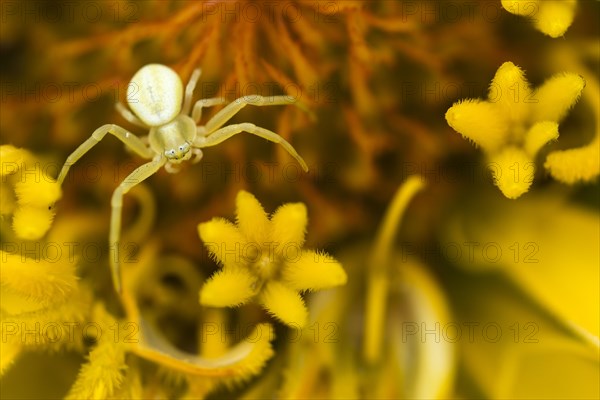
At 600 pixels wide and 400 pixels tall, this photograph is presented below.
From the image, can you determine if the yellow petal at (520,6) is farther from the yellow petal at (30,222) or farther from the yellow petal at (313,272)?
the yellow petal at (30,222)

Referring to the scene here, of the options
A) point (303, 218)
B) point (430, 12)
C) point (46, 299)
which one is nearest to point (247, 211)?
point (303, 218)

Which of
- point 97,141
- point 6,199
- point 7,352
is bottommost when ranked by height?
point 7,352

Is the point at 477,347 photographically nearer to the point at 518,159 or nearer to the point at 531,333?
the point at 531,333

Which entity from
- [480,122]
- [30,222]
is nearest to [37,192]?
[30,222]

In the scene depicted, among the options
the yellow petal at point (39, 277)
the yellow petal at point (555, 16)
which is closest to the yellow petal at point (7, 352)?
the yellow petal at point (39, 277)

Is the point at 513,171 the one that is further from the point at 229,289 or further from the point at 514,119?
the point at 229,289

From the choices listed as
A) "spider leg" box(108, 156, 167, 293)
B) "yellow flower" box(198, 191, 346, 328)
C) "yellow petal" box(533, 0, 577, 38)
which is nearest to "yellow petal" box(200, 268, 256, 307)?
"yellow flower" box(198, 191, 346, 328)
